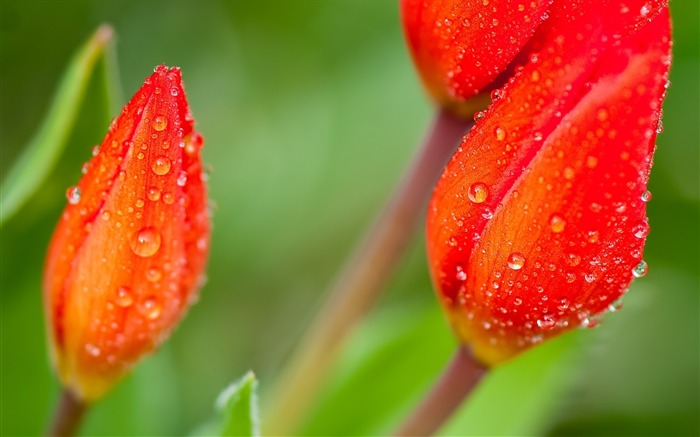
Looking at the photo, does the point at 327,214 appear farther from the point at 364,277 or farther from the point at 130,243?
the point at 130,243

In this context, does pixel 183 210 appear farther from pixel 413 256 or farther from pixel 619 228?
pixel 413 256

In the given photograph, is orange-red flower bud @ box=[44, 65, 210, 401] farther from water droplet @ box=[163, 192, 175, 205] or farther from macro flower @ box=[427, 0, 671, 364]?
macro flower @ box=[427, 0, 671, 364]

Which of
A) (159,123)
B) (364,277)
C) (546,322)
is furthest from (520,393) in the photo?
(159,123)

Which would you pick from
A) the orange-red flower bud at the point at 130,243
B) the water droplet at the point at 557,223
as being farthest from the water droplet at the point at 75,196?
the water droplet at the point at 557,223

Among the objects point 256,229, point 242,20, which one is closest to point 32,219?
point 256,229

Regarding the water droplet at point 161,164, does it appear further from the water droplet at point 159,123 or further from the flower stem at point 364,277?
the flower stem at point 364,277

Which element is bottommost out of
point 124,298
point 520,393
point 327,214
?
point 520,393
